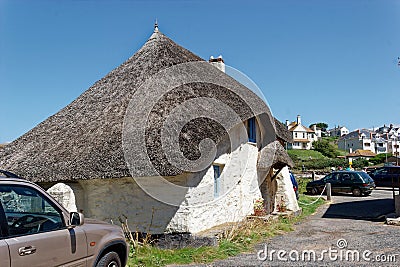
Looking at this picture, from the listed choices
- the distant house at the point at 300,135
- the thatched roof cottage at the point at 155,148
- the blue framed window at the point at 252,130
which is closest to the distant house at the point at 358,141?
the distant house at the point at 300,135

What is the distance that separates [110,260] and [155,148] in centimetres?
392

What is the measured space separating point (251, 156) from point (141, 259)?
21.2ft

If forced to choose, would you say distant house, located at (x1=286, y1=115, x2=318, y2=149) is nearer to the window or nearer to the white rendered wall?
the white rendered wall

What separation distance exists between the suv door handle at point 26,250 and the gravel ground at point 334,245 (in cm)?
463

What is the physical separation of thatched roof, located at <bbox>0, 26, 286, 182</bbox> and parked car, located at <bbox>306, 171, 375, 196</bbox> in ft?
34.4

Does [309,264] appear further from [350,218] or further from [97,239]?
[350,218]

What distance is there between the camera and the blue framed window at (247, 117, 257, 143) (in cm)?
1412

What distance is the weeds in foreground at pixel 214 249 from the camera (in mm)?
8789

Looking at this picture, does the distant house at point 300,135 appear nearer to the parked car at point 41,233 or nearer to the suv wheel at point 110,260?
the suv wheel at point 110,260

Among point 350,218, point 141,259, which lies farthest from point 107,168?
point 350,218

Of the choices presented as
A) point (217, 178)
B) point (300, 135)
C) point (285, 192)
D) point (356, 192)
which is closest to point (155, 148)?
point (217, 178)

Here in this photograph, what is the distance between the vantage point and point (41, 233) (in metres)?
4.91

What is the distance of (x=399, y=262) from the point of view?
823 centimetres

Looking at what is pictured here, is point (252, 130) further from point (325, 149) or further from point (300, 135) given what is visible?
point (300, 135)
